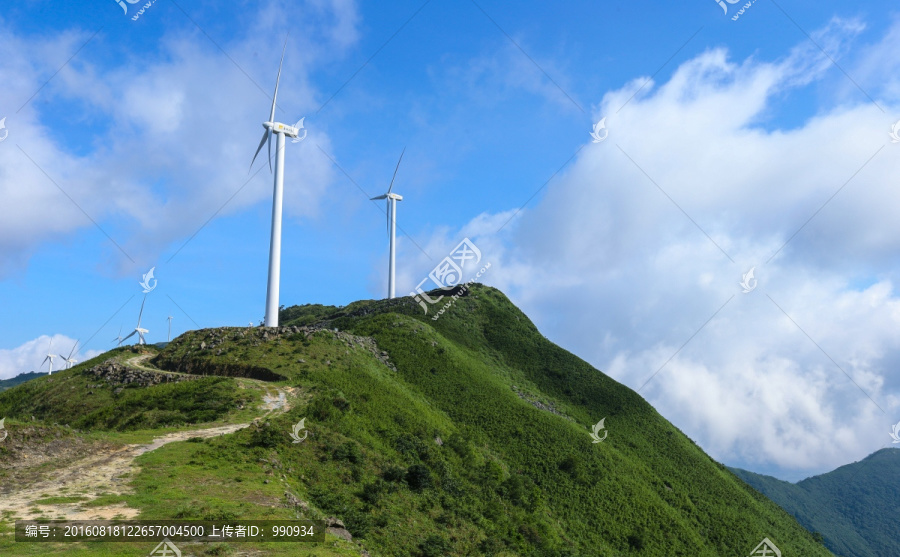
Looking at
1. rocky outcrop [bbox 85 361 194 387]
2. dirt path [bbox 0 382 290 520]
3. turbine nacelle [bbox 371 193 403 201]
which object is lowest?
dirt path [bbox 0 382 290 520]

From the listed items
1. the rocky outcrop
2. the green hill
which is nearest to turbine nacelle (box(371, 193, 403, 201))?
the green hill

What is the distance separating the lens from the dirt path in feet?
96.1

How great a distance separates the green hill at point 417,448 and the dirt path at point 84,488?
1.07 metres

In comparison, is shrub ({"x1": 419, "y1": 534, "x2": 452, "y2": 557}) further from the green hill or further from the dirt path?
the dirt path

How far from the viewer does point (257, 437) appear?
44688 millimetres

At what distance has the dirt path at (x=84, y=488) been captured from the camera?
29.3 meters

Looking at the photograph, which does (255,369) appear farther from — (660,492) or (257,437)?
(660,492)

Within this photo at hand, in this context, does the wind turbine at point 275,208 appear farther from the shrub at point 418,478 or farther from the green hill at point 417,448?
the shrub at point 418,478

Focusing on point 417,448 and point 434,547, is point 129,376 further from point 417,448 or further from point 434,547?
point 434,547

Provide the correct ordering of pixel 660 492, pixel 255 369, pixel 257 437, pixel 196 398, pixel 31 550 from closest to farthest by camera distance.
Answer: pixel 31 550, pixel 257 437, pixel 196 398, pixel 255 369, pixel 660 492

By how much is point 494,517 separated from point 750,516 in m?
60.3

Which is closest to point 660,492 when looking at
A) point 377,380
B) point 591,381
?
point 591,381

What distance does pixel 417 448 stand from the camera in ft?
190

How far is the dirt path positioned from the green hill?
107 centimetres
